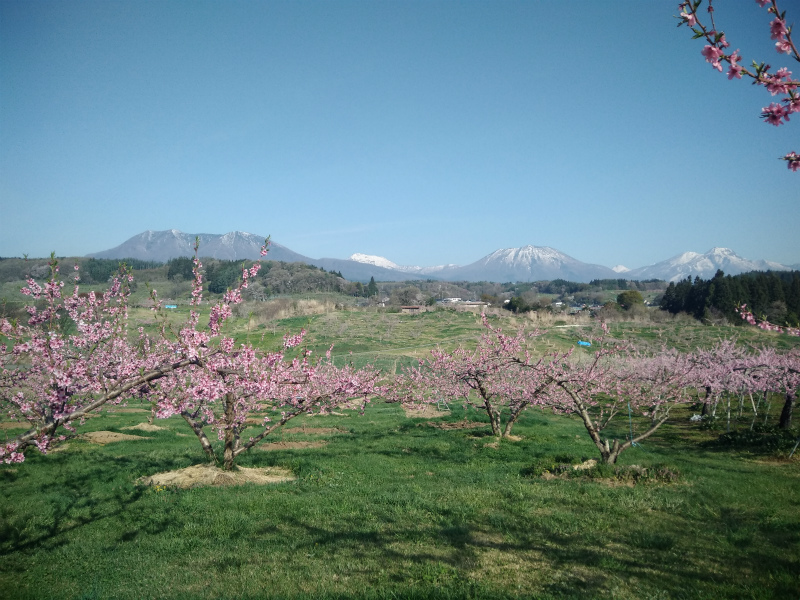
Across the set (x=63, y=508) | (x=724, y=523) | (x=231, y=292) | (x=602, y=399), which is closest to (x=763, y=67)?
(x=724, y=523)

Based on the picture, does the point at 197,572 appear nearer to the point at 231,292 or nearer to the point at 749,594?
the point at 231,292

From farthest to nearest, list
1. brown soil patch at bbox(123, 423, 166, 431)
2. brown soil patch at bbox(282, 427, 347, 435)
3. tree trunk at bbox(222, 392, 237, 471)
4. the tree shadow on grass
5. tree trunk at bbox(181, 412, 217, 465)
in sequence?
brown soil patch at bbox(123, 423, 166, 431) < brown soil patch at bbox(282, 427, 347, 435) < tree trunk at bbox(222, 392, 237, 471) < tree trunk at bbox(181, 412, 217, 465) < the tree shadow on grass

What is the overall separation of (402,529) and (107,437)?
19.6 m

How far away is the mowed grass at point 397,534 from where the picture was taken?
6.77 meters

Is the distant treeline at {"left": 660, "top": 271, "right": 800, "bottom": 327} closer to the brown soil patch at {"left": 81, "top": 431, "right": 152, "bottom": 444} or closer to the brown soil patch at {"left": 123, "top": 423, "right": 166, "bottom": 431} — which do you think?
the brown soil patch at {"left": 123, "top": 423, "right": 166, "bottom": 431}

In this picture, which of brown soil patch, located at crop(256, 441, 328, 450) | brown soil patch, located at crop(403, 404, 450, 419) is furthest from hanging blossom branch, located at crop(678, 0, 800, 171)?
brown soil patch, located at crop(403, 404, 450, 419)

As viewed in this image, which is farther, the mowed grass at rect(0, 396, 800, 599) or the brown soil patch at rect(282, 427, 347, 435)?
the brown soil patch at rect(282, 427, 347, 435)

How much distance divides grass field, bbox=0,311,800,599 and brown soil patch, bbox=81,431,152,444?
382cm

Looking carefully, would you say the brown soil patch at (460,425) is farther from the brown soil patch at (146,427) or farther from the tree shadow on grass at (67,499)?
the brown soil patch at (146,427)

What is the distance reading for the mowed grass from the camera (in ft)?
22.2

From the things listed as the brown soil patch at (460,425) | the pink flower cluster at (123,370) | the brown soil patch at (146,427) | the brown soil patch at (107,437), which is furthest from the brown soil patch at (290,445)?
the brown soil patch at (146,427)

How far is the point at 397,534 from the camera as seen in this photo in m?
8.74

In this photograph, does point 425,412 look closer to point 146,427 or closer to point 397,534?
point 146,427

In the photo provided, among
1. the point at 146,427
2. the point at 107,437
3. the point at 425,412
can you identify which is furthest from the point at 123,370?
the point at 425,412
